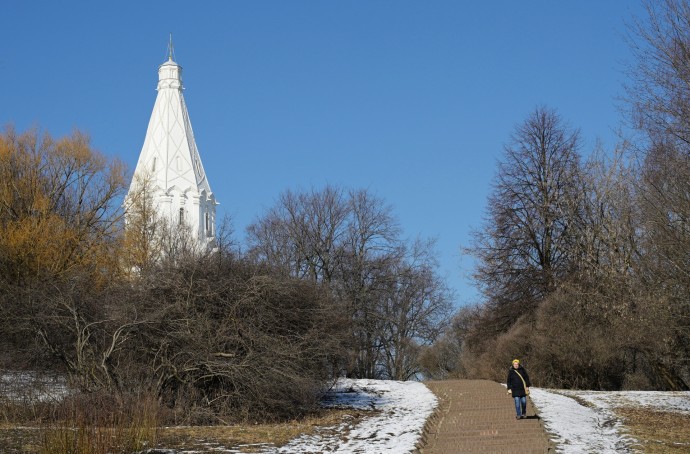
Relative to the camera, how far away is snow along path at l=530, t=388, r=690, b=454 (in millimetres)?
14554

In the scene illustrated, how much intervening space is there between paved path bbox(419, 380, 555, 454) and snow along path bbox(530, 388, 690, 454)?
0.37 m

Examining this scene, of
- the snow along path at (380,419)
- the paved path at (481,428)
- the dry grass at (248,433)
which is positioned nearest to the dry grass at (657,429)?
the paved path at (481,428)

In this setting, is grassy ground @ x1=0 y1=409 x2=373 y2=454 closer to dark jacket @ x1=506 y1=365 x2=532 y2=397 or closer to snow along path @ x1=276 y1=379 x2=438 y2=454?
snow along path @ x1=276 y1=379 x2=438 y2=454

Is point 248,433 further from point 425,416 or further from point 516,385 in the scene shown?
point 516,385

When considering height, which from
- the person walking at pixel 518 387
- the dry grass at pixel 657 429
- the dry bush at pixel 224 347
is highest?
the dry bush at pixel 224 347

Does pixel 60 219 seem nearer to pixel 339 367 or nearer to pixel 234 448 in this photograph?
pixel 339 367

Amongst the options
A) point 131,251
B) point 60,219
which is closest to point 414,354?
point 131,251

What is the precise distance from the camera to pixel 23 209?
3272 centimetres

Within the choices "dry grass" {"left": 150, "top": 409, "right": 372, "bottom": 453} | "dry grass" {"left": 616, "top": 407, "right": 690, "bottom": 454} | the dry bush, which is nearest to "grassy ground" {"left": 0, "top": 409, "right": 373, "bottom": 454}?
"dry grass" {"left": 150, "top": 409, "right": 372, "bottom": 453}

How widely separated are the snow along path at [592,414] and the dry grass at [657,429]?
0.80 feet

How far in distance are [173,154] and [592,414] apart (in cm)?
4274

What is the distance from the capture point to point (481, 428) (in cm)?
1647

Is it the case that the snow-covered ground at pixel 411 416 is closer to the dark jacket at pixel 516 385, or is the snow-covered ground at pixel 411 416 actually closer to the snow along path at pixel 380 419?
the snow along path at pixel 380 419

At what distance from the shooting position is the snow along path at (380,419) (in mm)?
14320
